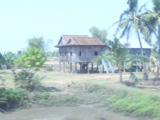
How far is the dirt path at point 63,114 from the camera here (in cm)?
1455

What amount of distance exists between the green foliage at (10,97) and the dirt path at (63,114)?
0.90 metres

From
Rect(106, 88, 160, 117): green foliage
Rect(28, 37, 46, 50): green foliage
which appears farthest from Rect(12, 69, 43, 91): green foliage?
Rect(28, 37, 46, 50): green foliage

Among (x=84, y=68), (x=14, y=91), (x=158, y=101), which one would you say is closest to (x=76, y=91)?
(x=14, y=91)

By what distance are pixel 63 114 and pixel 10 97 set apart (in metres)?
3.59

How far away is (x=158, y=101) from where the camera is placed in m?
13.9

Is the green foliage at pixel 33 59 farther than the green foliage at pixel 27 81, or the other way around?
the green foliage at pixel 33 59

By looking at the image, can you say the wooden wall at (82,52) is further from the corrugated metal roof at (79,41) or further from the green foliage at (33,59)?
the green foliage at (33,59)

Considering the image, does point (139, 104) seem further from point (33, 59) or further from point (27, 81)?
point (33, 59)

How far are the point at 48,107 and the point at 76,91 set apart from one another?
378 cm

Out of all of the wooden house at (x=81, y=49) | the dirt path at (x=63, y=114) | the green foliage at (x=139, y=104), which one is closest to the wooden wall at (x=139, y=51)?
the wooden house at (x=81, y=49)

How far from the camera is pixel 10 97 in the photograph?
655 inches

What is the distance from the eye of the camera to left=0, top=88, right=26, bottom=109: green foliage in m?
16.2

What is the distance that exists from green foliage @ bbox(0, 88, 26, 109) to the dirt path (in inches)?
35.5

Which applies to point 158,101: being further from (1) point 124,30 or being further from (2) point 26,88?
(1) point 124,30
